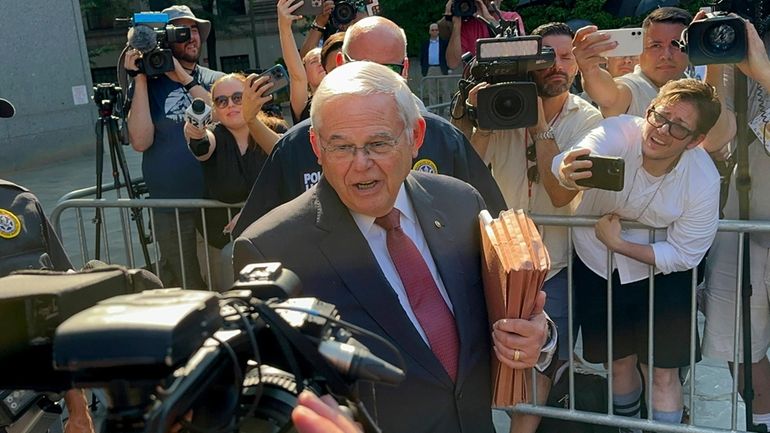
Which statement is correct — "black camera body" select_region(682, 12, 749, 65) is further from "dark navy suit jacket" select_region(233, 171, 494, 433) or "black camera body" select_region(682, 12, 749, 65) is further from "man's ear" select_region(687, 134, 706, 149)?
"dark navy suit jacket" select_region(233, 171, 494, 433)

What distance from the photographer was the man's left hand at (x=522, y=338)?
5.94 ft

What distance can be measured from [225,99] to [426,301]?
2.52m

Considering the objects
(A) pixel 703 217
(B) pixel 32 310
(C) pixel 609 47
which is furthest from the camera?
(C) pixel 609 47

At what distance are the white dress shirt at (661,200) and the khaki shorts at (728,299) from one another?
35cm

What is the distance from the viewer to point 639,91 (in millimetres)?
3877

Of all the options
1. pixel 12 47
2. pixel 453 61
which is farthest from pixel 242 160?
pixel 12 47

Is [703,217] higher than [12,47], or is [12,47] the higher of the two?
[12,47]

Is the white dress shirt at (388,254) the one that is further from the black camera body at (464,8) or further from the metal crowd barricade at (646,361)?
the black camera body at (464,8)

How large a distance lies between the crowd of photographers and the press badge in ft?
0.04

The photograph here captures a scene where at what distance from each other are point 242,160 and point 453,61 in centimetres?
523

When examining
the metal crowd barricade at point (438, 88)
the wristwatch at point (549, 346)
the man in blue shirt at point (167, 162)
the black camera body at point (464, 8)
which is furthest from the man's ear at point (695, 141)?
the metal crowd barricade at point (438, 88)

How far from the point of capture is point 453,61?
879 cm

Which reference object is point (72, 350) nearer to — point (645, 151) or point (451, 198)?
point (451, 198)

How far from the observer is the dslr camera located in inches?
126
